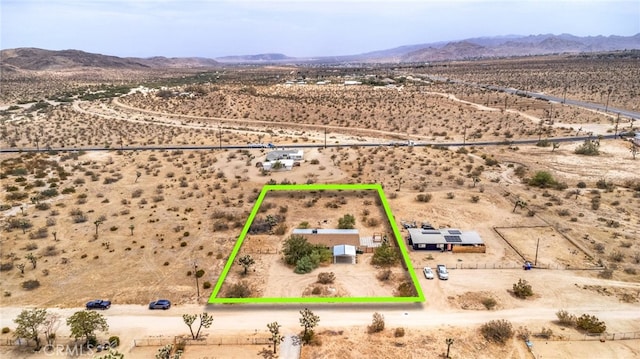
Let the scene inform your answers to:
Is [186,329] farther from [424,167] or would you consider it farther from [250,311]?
[424,167]

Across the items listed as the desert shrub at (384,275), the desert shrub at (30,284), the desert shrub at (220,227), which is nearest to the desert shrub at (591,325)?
the desert shrub at (384,275)

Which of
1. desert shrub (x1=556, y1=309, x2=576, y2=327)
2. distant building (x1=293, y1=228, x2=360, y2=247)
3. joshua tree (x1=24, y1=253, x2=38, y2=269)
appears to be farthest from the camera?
distant building (x1=293, y1=228, x2=360, y2=247)

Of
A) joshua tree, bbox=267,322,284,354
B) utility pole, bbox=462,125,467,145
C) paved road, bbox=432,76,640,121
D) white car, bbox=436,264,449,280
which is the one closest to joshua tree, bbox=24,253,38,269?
joshua tree, bbox=267,322,284,354

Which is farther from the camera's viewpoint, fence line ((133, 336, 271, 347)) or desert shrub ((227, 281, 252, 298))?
desert shrub ((227, 281, 252, 298))

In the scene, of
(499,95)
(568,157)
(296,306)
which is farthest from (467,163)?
(499,95)

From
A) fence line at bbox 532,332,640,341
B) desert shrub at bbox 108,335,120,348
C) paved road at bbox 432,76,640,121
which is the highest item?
paved road at bbox 432,76,640,121

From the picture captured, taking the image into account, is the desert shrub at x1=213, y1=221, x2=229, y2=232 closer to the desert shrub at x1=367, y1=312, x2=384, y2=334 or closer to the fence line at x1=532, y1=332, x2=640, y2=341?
the desert shrub at x1=367, y1=312, x2=384, y2=334

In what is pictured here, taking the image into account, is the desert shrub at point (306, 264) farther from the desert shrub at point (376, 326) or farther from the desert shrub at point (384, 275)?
the desert shrub at point (376, 326)

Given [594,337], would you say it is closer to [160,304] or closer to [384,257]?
[384,257]
